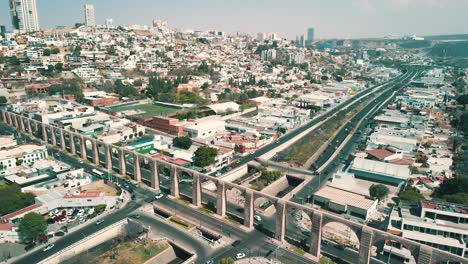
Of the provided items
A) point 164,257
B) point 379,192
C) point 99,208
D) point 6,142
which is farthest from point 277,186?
point 6,142

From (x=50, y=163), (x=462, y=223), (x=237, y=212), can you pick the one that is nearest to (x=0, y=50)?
(x=50, y=163)

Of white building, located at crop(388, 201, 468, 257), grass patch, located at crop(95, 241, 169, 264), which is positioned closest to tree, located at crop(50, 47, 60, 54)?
grass patch, located at crop(95, 241, 169, 264)

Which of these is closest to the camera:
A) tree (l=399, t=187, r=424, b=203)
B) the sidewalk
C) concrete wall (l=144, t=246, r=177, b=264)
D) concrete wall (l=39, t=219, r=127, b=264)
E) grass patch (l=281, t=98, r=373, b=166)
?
concrete wall (l=39, t=219, r=127, b=264)

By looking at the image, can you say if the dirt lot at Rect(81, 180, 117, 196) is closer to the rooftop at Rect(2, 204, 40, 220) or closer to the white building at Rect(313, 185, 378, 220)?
the rooftop at Rect(2, 204, 40, 220)

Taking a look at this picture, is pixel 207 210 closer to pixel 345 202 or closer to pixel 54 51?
pixel 345 202

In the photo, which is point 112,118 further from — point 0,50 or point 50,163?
point 0,50
